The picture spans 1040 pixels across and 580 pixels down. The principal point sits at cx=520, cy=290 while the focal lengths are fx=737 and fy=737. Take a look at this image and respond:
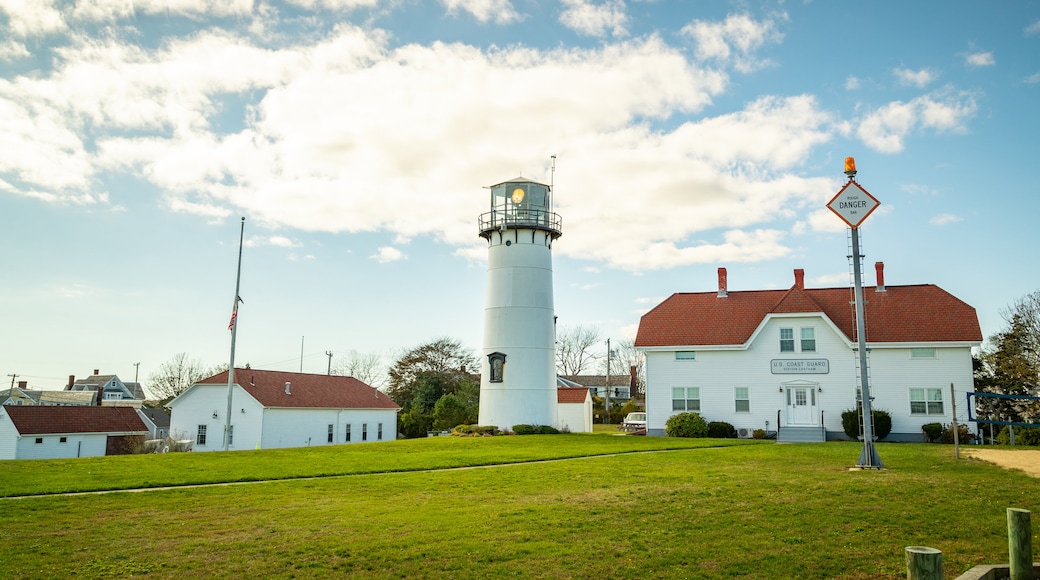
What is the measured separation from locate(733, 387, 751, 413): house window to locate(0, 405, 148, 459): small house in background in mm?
34674

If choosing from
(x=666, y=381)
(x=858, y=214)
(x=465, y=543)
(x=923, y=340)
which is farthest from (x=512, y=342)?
(x=465, y=543)

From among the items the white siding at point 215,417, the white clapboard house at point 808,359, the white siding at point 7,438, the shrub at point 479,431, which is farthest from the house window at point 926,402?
the white siding at point 7,438

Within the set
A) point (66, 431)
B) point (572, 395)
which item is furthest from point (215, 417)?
point (572, 395)

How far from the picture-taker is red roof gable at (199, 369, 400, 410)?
4604cm

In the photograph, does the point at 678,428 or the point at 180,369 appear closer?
the point at 678,428

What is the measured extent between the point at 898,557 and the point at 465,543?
17.4ft

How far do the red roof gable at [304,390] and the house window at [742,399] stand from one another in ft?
89.5

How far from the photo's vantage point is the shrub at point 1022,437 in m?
28.6

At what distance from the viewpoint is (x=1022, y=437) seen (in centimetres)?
2908

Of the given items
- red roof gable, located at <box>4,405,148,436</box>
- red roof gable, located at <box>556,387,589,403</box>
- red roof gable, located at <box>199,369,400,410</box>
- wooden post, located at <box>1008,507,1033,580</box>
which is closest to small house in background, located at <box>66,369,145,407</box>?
red roof gable, located at <box>4,405,148,436</box>

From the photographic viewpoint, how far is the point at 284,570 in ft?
27.8

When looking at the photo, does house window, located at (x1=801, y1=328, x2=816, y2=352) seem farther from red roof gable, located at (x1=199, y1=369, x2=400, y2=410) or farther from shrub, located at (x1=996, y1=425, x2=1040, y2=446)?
red roof gable, located at (x1=199, y1=369, x2=400, y2=410)

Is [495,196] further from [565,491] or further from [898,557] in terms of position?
[898,557]

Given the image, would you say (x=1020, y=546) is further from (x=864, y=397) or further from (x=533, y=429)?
(x=533, y=429)
